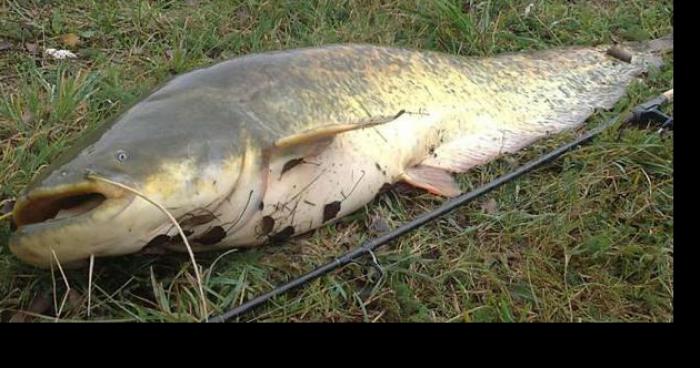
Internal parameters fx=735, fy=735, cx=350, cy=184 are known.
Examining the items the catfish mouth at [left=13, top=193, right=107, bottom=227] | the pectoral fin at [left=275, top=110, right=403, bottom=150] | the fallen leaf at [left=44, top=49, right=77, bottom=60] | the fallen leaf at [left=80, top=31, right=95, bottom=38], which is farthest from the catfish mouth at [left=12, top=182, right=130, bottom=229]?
the fallen leaf at [left=80, top=31, right=95, bottom=38]

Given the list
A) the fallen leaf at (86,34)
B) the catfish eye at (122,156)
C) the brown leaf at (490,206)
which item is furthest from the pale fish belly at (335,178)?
the fallen leaf at (86,34)

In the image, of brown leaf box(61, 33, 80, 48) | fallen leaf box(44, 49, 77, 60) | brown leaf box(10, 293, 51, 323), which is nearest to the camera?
brown leaf box(10, 293, 51, 323)

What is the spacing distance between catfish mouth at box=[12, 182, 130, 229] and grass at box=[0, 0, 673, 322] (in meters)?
0.24

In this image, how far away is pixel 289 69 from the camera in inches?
103

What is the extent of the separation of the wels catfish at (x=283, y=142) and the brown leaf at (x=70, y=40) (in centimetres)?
160

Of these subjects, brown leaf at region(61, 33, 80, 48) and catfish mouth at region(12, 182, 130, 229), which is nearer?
catfish mouth at region(12, 182, 130, 229)

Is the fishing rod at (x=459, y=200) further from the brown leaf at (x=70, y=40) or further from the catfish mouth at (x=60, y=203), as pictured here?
the brown leaf at (x=70, y=40)

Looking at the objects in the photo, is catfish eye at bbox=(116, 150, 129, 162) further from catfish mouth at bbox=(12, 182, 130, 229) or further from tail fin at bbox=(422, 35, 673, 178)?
tail fin at bbox=(422, 35, 673, 178)

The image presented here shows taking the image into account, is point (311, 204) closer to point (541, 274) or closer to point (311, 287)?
point (311, 287)

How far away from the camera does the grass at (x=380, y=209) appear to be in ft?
7.33

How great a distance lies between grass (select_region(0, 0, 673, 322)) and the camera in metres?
2.23

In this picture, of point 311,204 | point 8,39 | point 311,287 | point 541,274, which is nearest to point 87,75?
point 8,39

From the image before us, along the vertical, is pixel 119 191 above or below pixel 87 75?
above

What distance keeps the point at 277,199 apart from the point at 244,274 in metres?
0.26
